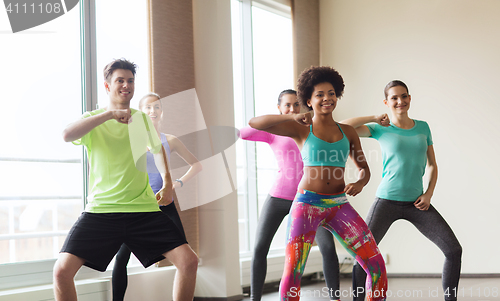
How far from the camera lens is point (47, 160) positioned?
3.06 m

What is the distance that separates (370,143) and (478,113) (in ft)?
3.43

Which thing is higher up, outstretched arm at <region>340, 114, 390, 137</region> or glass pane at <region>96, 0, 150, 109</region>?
glass pane at <region>96, 0, 150, 109</region>

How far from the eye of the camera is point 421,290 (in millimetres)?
3744

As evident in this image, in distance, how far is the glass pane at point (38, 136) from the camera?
2.91 meters

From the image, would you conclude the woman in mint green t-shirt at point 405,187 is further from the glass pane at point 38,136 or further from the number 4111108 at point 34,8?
the number 4111108 at point 34,8

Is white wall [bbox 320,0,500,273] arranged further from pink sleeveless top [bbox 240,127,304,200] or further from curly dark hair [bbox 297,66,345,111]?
curly dark hair [bbox 297,66,345,111]

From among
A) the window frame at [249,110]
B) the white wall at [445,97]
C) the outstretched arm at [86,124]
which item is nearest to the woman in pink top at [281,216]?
the outstretched arm at [86,124]

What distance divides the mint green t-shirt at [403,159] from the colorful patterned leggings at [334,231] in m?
0.63

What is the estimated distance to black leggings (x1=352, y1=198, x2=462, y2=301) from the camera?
2.51 m

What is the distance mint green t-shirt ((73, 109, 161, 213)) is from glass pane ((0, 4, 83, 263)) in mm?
1008

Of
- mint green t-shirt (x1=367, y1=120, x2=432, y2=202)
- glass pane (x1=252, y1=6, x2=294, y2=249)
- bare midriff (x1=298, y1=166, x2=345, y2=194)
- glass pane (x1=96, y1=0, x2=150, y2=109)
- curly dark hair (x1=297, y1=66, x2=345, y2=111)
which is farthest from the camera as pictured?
glass pane (x1=252, y1=6, x2=294, y2=249)

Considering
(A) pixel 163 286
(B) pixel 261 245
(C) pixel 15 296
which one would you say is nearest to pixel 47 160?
(C) pixel 15 296

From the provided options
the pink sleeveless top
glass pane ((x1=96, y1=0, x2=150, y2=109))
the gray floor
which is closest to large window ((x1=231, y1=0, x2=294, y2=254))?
the gray floor

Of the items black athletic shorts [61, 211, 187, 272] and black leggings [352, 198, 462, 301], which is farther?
black leggings [352, 198, 462, 301]
